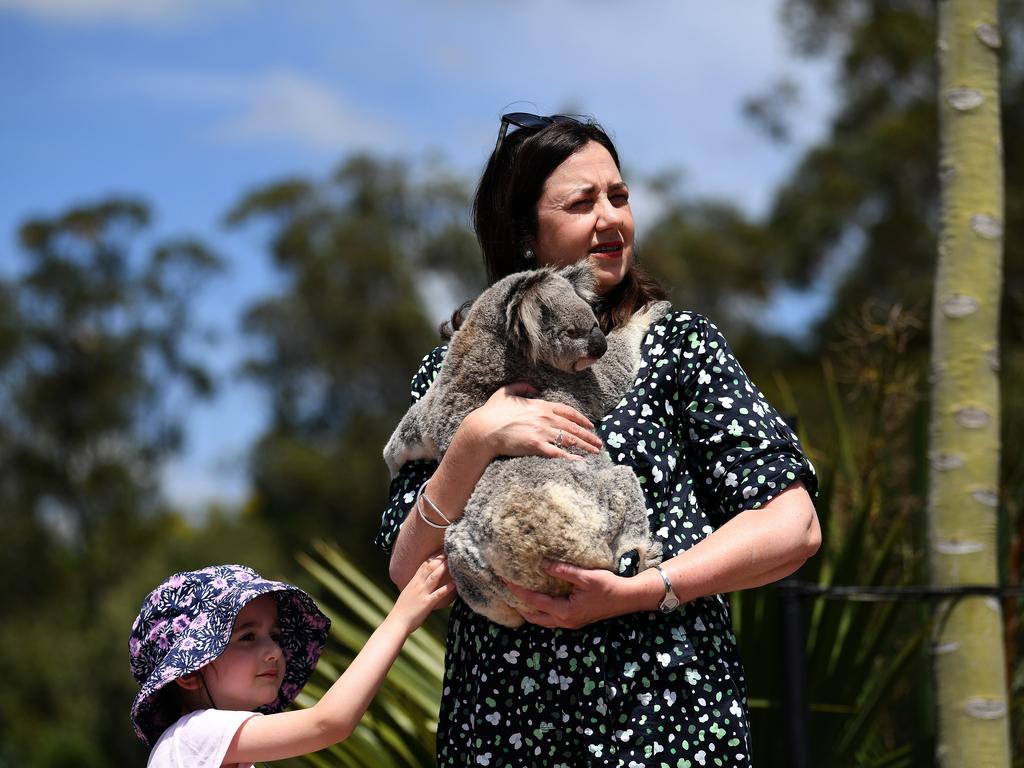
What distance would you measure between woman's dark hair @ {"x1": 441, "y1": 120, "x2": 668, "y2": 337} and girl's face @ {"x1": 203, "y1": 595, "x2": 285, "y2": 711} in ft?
2.58

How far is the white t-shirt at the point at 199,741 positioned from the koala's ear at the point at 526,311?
0.95m

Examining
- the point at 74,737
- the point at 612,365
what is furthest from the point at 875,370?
the point at 74,737

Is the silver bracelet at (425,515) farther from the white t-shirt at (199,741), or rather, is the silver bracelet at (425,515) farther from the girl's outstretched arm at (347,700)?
the white t-shirt at (199,741)

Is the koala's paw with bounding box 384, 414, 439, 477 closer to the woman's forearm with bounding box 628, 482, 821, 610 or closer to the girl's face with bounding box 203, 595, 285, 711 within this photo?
the girl's face with bounding box 203, 595, 285, 711

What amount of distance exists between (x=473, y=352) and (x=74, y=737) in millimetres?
23790

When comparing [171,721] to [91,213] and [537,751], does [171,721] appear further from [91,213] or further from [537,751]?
[91,213]

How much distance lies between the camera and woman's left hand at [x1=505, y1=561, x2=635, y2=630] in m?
2.21

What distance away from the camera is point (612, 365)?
2510 millimetres

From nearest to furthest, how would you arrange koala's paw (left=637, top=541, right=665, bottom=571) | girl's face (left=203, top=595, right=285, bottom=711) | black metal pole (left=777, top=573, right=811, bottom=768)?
koala's paw (left=637, top=541, right=665, bottom=571)
girl's face (left=203, top=595, right=285, bottom=711)
black metal pole (left=777, top=573, right=811, bottom=768)

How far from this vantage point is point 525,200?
9.37 feet

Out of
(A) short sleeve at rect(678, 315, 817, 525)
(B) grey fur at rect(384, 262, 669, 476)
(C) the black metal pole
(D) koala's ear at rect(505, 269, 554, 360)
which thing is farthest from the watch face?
(C) the black metal pole

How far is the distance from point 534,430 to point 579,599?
1.15 feet

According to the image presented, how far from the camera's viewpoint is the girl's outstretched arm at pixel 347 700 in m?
2.41

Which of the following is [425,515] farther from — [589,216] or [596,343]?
[589,216]
